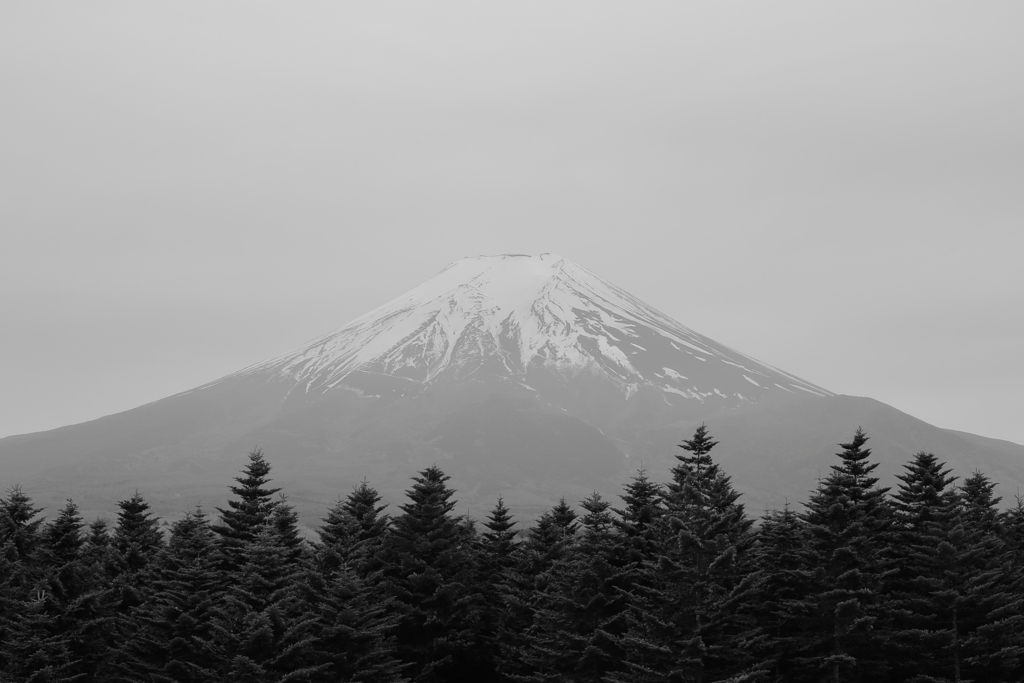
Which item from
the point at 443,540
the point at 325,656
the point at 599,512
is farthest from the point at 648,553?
the point at 325,656

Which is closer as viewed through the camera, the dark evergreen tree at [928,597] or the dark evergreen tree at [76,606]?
the dark evergreen tree at [928,597]

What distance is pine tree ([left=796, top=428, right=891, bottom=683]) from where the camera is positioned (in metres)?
47.7

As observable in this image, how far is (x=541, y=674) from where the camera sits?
53781mm

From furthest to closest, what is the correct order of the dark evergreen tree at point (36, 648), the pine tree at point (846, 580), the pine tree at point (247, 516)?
the pine tree at point (247, 516) → the dark evergreen tree at point (36, 648) → the pine tree at point (846, 580)

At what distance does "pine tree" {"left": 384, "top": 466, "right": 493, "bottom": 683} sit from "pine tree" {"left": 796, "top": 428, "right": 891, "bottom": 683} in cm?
1881

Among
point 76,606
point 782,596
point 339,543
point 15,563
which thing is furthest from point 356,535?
point 782,596

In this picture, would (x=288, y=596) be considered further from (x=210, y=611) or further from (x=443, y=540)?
(x=443, y=540)

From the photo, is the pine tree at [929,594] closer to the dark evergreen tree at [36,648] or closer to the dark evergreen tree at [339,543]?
the dark evergreen tree at [339,543]

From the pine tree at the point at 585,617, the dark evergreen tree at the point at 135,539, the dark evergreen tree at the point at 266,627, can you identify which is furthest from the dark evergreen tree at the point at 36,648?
the pine tree at the point at 585,617

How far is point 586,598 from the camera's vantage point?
2077 inches

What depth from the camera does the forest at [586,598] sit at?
154 feet

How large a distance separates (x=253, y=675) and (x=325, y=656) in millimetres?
3913

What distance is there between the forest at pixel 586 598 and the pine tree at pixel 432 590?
4.9 inches

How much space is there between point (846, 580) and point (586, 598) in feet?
41.3
